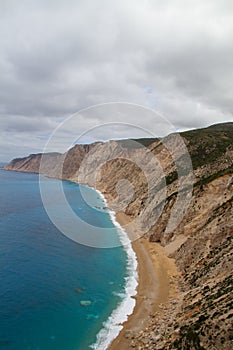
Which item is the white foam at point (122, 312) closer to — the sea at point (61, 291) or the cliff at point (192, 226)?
the sea at point (61, 291)

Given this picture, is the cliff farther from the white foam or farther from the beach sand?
the white foam

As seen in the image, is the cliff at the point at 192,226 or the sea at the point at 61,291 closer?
the cliff at the point at 192,226

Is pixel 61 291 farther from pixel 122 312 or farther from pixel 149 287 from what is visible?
pixel 149 287

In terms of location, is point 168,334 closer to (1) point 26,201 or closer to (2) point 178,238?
(2) point 178,238

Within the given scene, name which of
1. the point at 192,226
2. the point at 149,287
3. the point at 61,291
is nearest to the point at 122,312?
the point at 149,287

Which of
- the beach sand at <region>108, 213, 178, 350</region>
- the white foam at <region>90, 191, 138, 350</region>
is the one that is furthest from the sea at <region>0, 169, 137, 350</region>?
the beach sand at <region>108, 213, 178, 350</region>

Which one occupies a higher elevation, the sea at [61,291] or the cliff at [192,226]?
the cliff at [192,226]

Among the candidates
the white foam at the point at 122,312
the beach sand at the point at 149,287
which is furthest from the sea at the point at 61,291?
the beach sand at the point at 149,287

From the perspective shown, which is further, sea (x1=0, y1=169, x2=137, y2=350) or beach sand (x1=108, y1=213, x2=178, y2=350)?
beach sand (x1=108, y1=213, x2=178, y2=350)
